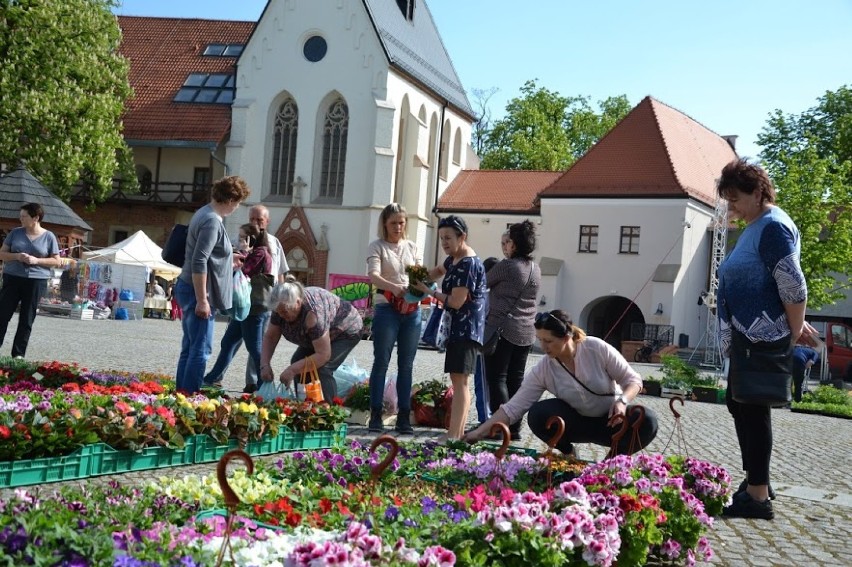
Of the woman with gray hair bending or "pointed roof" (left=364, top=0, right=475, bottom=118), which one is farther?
"pointed roof" (left=364, top=0, right=475, bottom=118)

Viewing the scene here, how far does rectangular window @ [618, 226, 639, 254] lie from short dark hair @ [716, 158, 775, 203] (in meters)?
35.2

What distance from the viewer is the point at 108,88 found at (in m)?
38.9

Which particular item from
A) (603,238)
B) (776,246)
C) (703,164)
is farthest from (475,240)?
(776,246)

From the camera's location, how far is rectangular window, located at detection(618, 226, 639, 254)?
41.3 m

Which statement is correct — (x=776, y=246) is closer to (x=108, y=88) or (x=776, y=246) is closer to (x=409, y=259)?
(x=409, y=259)

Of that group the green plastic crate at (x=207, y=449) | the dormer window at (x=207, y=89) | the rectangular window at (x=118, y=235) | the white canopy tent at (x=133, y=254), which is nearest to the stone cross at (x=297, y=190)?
the dormer window at (x=207, y=89)

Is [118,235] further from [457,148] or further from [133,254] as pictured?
[457,148]

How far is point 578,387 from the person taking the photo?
6.82m

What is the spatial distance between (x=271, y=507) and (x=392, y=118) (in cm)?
3991

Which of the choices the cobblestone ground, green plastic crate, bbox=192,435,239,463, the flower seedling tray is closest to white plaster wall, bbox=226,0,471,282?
Answer: the cobblestone ground

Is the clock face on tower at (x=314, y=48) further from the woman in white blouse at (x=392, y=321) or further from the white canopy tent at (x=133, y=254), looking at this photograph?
the woman in white blouse at (x=392, y=321)

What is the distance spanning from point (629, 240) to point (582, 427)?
35.4 m

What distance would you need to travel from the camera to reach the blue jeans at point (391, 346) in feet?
29.2

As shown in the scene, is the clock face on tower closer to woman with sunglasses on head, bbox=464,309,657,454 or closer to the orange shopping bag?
the orange shopping bag
